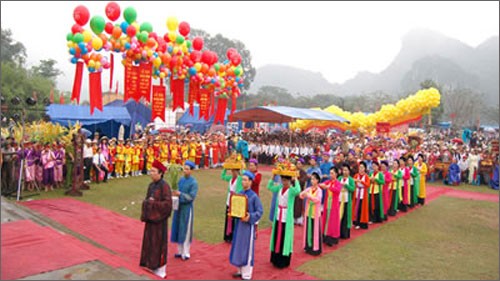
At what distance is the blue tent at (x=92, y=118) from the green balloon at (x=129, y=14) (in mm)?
7571

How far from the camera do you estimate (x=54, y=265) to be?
3619mm

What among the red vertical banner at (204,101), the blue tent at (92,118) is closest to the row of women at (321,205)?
the red vertical banner at (204,101)

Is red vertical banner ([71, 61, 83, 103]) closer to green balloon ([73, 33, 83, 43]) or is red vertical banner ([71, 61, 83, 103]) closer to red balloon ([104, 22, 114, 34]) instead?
green balloon ([73, 33, 83, 43])

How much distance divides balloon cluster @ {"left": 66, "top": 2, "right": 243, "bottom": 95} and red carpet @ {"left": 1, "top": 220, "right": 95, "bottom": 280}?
7354 millimetres

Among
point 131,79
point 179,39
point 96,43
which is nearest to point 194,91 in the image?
point 179,39

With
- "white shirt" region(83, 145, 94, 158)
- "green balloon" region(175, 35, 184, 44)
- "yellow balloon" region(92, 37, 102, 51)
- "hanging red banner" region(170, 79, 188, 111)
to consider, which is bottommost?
"white shirt" region(83, 145, 94, 158)

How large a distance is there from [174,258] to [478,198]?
1038cm

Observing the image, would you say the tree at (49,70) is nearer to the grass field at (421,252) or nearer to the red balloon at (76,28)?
the red balloon at (76,28)

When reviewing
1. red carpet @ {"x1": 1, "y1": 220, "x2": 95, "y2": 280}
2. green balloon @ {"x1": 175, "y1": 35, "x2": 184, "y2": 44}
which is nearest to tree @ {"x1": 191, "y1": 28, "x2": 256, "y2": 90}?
green balloon @ {"x1": 175, "y1": 35, "x2": 184, "y2": 44}

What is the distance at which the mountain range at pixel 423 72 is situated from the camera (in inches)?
1613

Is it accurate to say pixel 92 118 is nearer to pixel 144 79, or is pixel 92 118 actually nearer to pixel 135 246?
pixel 144 79

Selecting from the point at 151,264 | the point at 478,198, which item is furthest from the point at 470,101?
the point at 151,264

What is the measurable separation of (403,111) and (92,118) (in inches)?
660

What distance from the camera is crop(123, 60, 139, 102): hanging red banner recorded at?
39.0ft
